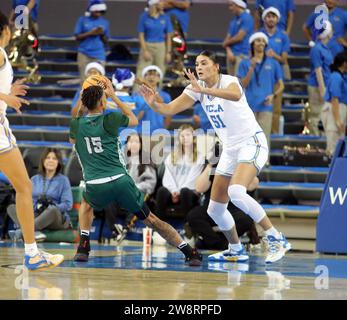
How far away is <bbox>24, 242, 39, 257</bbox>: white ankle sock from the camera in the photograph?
26.7 feet

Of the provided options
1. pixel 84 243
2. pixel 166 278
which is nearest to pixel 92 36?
pixel 84 243

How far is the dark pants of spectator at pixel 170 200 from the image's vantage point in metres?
12.6

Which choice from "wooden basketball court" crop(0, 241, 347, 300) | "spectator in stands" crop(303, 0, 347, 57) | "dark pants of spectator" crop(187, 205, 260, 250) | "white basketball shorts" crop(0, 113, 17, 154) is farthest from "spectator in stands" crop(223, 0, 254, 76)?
"white basketball shorts" crop(0, 113, 17, 154)

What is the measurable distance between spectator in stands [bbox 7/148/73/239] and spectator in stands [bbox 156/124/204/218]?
4.17ft

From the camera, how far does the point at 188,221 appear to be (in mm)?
12164

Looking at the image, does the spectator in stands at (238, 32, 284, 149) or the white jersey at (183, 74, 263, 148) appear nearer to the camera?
the white jersey at (183, 74, 263, 148)

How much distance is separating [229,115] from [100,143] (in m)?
1.51

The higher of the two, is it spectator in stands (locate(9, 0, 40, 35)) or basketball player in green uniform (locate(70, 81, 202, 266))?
spectator in stands (locate(9, 0, 40, 35))

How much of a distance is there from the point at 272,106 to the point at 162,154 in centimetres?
279

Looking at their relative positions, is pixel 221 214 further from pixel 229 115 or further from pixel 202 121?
pixel 202 121

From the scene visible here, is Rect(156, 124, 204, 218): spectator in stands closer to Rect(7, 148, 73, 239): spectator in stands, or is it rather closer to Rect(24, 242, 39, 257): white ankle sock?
Rect(7, 148, 73, 239): spectator in stands

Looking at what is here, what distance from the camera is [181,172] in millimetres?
12945

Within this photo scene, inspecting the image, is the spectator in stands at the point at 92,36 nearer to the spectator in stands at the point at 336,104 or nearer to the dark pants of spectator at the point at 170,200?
the spectator in stands at the point at 336,104
